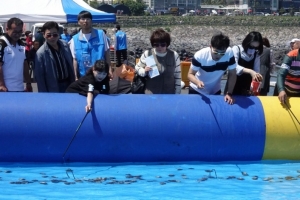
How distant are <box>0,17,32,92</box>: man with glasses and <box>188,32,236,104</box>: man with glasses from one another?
188 centimetres

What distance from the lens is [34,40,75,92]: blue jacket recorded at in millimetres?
7285

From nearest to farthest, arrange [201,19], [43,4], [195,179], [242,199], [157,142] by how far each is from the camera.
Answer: [242,199] < [195,179] < [157,142] < [43,4] < [201,19]

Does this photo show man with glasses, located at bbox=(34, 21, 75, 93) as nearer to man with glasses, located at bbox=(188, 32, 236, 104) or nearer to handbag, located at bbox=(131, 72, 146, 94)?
handbag, located at bbox=(131, 72, 146, 94)

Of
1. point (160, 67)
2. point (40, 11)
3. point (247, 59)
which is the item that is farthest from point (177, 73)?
point (40, 11)

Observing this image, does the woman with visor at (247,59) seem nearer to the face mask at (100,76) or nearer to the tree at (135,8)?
the face mask at (100,76)

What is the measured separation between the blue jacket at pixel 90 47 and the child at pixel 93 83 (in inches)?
22.9

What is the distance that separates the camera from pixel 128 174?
6746mm

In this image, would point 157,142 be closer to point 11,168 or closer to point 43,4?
point 11,168

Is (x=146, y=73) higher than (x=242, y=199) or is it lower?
higher

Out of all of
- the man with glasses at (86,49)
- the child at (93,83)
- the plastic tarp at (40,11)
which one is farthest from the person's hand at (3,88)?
the plastic tarp at (40,11)

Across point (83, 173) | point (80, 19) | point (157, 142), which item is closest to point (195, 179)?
point (157, 142)

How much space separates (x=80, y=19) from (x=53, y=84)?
33.4 inches

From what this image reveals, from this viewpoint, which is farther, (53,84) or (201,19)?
(201,19)

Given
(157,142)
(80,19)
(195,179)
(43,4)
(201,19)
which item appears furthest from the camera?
(201,19)
